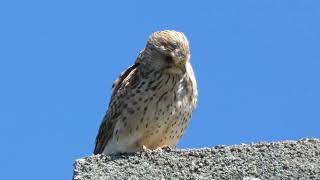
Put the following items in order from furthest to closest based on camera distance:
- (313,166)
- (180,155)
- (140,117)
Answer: (140,117) → (180,155) → (313,166)

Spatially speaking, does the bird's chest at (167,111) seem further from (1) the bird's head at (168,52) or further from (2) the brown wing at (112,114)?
(2) the brown wing at (112,114)

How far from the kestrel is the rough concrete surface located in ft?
8.74

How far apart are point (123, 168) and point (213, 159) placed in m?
0.51

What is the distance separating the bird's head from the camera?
24.6ft

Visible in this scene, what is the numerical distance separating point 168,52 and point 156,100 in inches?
18.7

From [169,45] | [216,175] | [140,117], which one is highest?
[169,45]

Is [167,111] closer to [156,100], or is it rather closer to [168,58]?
[156,100]

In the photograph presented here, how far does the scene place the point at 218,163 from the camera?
4633 millimetres

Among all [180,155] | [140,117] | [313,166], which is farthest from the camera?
[140,117]

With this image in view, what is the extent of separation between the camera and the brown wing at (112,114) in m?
7.72

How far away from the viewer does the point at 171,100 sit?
24.7 feet

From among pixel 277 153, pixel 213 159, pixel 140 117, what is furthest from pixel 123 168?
pixel 140 117

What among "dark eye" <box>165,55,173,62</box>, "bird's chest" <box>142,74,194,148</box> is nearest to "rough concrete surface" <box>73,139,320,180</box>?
"bird's chest" <box>142,74,194,148</box>

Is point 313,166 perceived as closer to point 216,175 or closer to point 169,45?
point 216,175
